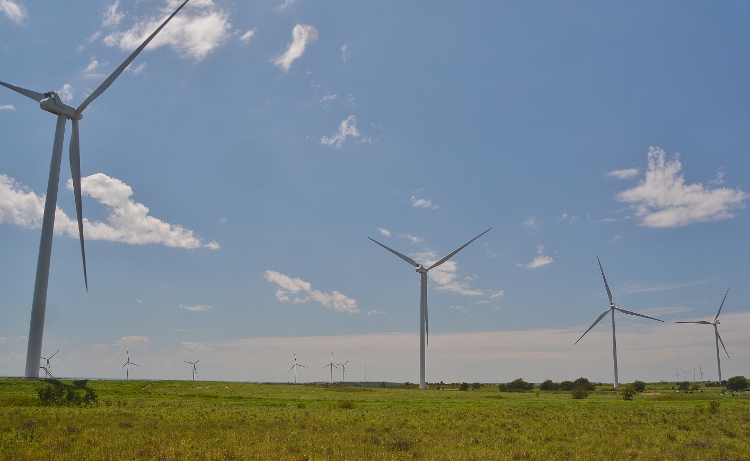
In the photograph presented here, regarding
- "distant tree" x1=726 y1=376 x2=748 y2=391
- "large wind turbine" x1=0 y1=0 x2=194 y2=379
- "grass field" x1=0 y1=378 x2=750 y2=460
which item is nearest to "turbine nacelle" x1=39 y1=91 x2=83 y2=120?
"large wind turbine" x1=0 y1=0 x2=194 y2=379

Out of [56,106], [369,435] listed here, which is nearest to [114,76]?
[56,106]

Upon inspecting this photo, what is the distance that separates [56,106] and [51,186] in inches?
499

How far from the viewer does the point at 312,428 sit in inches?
1460

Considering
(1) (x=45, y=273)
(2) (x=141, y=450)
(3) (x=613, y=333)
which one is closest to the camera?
(2) (x=141, y=450)

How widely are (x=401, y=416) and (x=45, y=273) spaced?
5683 cm

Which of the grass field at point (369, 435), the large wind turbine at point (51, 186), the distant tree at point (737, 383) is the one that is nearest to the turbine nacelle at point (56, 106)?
the large wind turbine at point (51, 186)

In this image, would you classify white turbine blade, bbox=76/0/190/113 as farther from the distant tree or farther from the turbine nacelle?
the distant tree

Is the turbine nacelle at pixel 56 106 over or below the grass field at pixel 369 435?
over

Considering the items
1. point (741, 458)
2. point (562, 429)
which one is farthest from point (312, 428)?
point (741, 458)

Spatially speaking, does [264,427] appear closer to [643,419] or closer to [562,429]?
[562,429]

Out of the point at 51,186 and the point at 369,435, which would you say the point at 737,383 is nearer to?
the point at 369,435

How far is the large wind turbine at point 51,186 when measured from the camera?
77.8 metres

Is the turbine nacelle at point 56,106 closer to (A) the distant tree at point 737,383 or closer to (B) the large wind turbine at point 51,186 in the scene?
(B) the large wind turbine at point 51,186

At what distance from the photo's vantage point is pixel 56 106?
279ft
